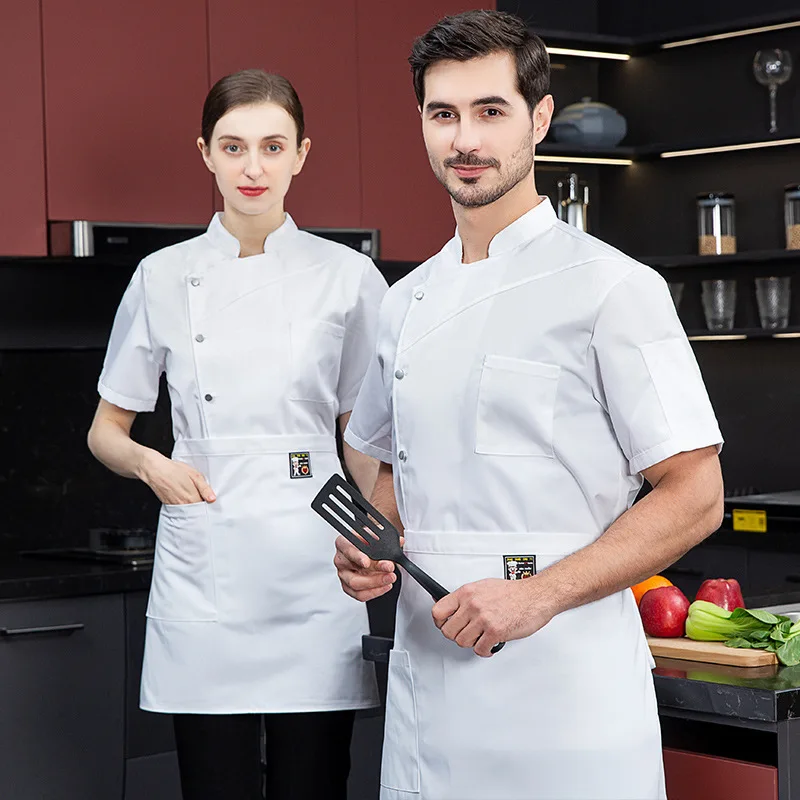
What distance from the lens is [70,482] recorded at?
11.3ft

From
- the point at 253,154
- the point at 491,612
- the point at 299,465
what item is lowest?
the point at 491,612

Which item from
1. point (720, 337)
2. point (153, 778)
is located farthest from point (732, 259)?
point (153, 778)

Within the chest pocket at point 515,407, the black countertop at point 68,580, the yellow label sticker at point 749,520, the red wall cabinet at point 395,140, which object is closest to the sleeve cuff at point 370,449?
the chest pocket at point 515,407

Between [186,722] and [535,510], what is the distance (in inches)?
35.3

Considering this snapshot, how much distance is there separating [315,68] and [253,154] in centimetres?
123

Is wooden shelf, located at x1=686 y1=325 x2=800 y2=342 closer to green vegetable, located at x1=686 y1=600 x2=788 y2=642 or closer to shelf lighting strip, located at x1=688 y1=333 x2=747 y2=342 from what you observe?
shelf lighting strip, located at x1=688 y1=333 x2=747 y2=342

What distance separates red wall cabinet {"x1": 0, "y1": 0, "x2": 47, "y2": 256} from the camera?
9.74 ft

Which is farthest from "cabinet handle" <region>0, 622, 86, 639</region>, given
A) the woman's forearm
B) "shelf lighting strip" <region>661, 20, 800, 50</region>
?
"shelf lighting strip" <region>661, 20, 800, 50</region>

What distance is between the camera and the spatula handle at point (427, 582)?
155 cm

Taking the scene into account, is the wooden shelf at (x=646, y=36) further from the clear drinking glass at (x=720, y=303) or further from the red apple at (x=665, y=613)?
the red apple at (x=665, y=613)

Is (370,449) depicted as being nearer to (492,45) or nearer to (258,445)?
(258,445)

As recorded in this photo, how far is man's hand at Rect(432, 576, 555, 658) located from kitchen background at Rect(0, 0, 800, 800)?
1.56m

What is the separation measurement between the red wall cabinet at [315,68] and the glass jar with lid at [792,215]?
1471 mm

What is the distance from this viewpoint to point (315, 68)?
3.44m
